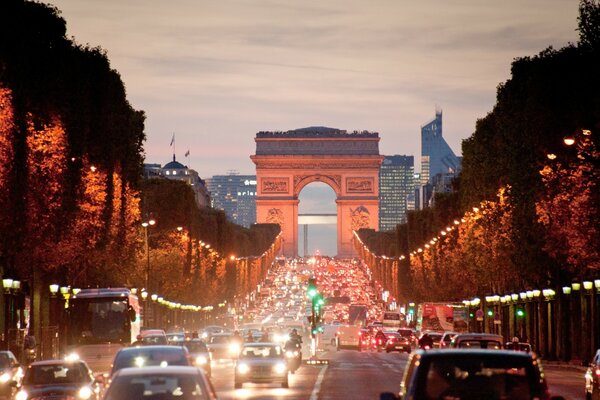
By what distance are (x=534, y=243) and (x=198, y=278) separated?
67.4 m

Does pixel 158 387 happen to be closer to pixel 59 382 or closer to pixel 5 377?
pixel 59 382

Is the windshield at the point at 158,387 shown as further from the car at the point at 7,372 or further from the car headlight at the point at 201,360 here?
the car headlight at the point at 201,360

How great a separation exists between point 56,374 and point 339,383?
749 inches

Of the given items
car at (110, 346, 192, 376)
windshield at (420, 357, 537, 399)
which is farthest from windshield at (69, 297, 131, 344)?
windshield at (420, 357, 537, 399)

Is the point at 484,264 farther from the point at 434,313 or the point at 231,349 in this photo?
the point at 231,349

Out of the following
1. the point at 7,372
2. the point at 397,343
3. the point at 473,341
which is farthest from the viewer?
the point at 397,343

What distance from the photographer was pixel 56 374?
31766 millimetres

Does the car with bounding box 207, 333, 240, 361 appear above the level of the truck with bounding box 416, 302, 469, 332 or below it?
below

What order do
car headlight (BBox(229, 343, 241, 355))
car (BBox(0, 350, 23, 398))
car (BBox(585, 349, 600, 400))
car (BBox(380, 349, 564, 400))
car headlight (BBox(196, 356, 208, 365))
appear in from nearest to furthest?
car (BBox(380, 349, 564, 400)) → car (BBox(585, 349, 600, 400)) → car (BBox(0, 350, 23, 398)) → car headlight (BBox(196, 356, 208, 365)) → car headlight (BBox(229, 343, 241, 355))

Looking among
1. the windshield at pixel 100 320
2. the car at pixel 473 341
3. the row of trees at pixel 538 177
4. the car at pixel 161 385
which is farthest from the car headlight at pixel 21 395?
the row of trees at pixel 538 177

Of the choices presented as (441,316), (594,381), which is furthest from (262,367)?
(441,316)

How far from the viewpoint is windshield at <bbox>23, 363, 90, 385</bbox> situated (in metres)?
31.2

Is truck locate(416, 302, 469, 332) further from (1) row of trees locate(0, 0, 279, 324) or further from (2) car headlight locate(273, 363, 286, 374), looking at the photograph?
(2) car headlight locate(273, 363, 286, 374)

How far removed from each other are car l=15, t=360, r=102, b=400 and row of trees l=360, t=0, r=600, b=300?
26.5 meters
